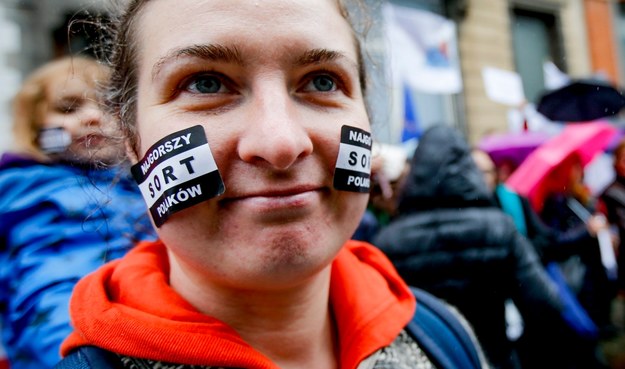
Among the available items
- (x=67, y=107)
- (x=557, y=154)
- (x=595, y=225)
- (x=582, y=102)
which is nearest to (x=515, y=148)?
(x=557, y=154)

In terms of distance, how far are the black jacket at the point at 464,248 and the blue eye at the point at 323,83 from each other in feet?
→ 4.00

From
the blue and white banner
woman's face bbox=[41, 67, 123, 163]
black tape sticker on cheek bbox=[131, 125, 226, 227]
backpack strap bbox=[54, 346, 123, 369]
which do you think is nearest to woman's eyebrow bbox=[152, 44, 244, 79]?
black tape sticker on cheek bbox=[131, 125, 226, 227]

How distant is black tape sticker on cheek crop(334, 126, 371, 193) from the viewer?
3.25 feet

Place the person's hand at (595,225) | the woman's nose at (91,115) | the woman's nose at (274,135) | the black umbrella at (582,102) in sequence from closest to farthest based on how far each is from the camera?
the woman's nose at (274,135), the woman's nose at (91,115), the black umbrella at (582,102), the person's hand at (595,225)

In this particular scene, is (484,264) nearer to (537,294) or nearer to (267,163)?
(537,294)

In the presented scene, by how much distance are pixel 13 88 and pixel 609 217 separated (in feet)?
15.0

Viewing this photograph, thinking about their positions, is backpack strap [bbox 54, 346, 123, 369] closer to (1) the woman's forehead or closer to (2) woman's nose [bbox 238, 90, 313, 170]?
(2) woman's nose [bbox 238, 90, 313, 170]

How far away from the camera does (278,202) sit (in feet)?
2.94

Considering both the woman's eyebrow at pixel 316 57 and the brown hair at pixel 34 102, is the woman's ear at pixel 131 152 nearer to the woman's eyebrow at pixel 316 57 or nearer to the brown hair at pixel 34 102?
the woman's eyebrow at pixel 316 57

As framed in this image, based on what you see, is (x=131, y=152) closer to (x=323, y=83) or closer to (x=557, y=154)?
(x=323, y=83)

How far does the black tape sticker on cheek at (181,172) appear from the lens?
0.90m

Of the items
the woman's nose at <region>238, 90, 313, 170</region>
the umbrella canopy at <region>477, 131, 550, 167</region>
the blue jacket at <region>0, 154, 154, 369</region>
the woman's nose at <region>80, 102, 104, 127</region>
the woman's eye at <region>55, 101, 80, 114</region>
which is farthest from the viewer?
the umbrella canopy at <region>477, 131, 550, 167</region>

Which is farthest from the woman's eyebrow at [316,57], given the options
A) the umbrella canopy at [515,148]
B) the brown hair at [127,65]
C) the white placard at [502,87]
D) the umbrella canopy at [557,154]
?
the white placard at [502,87]

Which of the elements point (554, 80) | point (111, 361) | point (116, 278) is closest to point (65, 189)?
point (116, 278)
